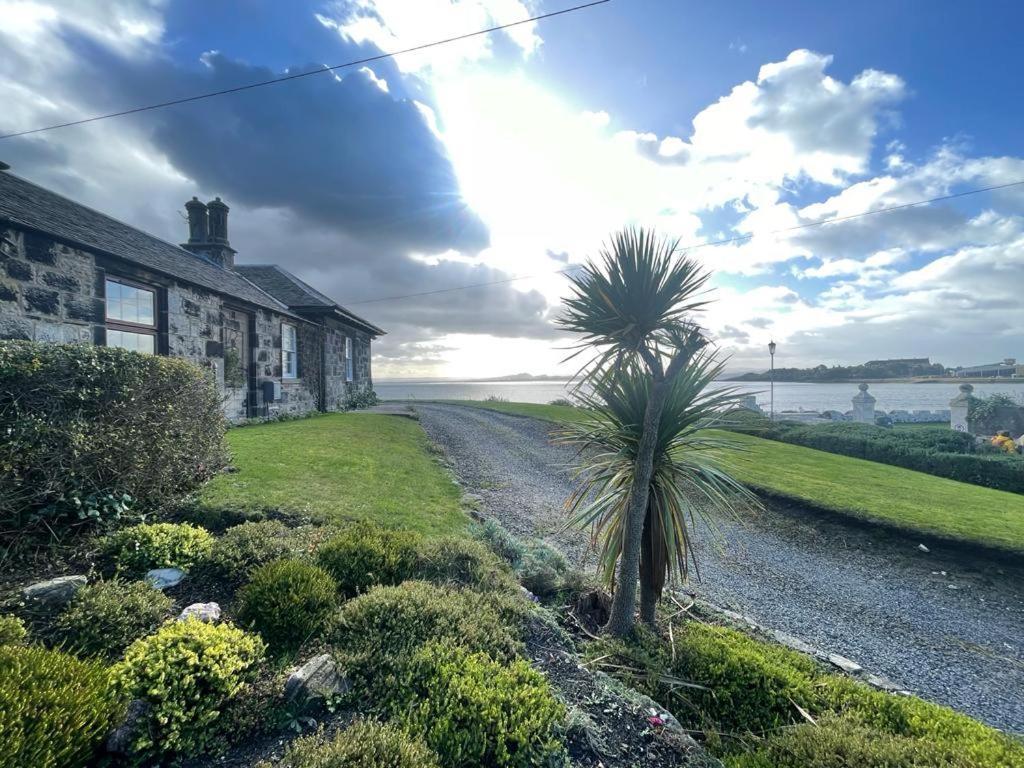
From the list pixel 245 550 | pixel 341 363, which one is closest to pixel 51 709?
pixel 245 550

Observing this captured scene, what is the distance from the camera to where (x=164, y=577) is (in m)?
3.50

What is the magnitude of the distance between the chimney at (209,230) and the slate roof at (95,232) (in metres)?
2.83

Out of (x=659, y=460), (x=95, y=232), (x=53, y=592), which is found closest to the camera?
(x=53, y=592)

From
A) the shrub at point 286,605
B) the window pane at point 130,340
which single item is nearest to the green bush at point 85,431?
the shrub at point 286,605

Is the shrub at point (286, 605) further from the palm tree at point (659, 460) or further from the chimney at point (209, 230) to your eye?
the chimney at point (209, 230)

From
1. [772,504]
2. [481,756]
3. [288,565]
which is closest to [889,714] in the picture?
[481,756]

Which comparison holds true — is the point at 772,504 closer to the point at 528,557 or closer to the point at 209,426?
the point at 528,557

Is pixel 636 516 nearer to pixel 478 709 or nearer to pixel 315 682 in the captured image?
pixel 478 709

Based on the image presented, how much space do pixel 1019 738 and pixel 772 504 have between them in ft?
18.4

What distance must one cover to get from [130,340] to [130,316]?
1.79 feet

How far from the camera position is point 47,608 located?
2750mm

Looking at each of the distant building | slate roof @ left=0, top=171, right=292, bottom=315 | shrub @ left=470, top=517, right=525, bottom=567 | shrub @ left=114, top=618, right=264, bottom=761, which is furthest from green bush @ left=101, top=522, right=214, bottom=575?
the distant building

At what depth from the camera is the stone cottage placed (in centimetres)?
725

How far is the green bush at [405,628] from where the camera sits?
268 cm
